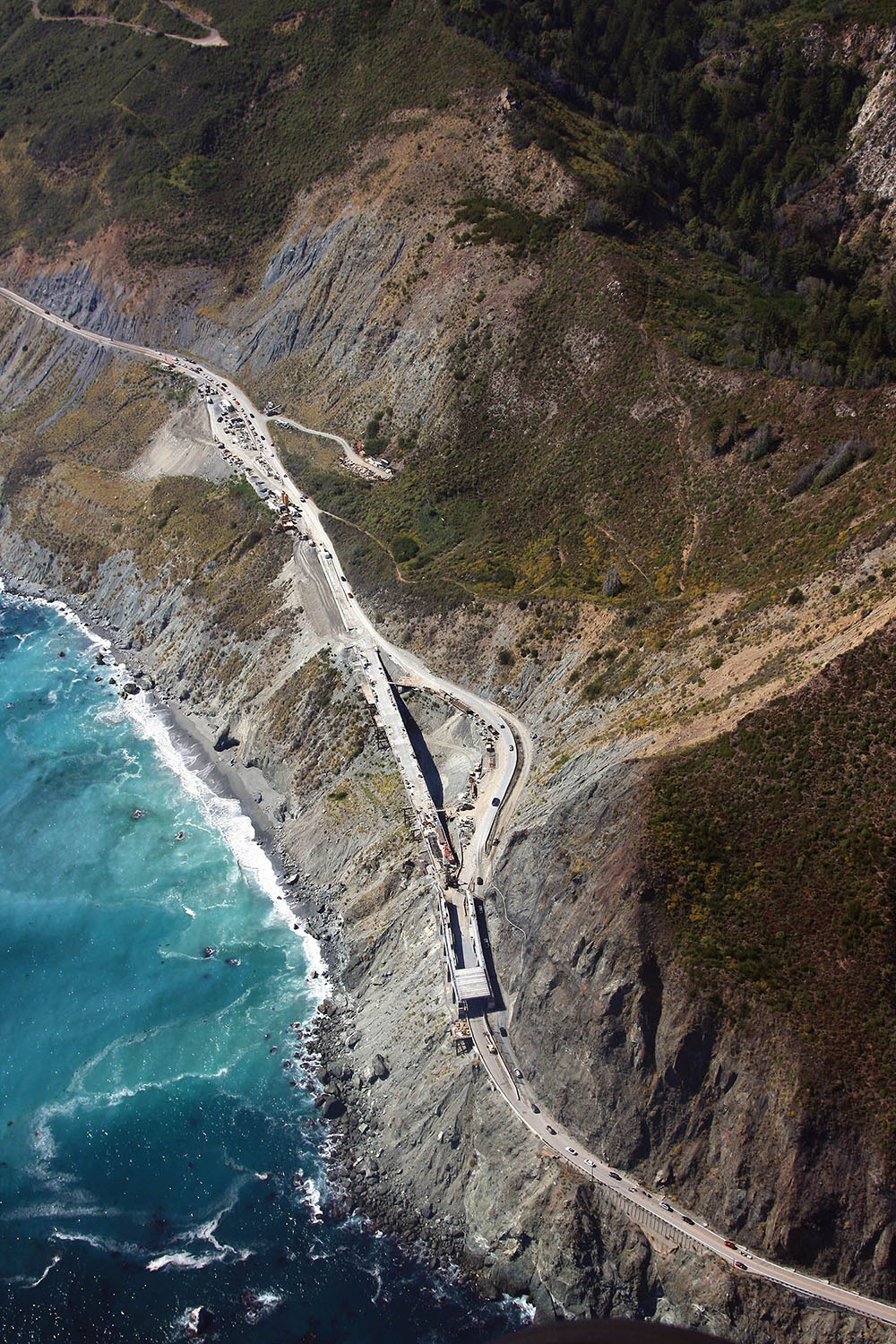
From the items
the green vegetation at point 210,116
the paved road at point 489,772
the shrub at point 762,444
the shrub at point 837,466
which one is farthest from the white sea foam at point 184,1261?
the green vegetation at point 210,116

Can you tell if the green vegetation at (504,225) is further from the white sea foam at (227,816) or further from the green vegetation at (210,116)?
the white sea foam at (227,816)

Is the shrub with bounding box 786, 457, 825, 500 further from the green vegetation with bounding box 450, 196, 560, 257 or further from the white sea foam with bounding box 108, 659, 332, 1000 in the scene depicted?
the white sea foam with bounding box 108, 659, 332, 1000

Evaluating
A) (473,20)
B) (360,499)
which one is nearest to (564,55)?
(473,20)

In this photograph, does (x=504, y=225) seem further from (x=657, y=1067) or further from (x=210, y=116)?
(x=657, y=1067)

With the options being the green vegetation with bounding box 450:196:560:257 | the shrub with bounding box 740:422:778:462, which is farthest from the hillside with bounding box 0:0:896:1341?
the green vegetation with bounding box 450:196:560:257

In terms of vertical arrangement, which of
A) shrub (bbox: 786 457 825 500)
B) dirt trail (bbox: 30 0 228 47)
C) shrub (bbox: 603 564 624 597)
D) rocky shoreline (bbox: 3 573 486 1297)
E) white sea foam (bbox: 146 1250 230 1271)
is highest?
dirt trail (bbox: 30 0 228 47)

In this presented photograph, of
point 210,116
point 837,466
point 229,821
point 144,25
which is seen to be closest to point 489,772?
point 229,821
